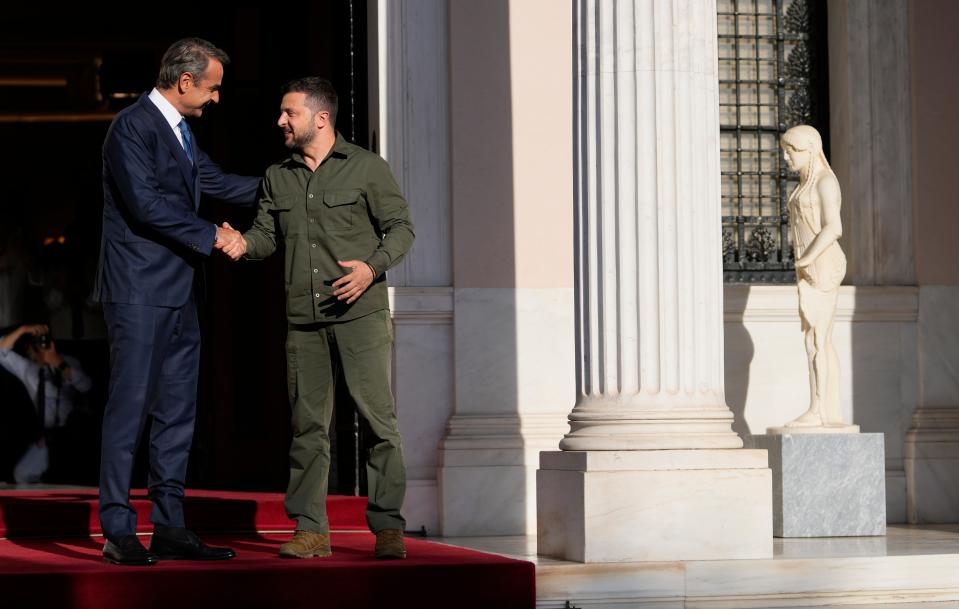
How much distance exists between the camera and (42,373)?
1297cm

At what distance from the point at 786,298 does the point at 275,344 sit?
444 cm

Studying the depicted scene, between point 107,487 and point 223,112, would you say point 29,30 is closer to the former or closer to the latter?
point 223,112

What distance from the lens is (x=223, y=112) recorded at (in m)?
13.3

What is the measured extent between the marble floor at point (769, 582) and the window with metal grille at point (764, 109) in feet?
10.4

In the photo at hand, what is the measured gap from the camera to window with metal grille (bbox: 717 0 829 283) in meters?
10.8

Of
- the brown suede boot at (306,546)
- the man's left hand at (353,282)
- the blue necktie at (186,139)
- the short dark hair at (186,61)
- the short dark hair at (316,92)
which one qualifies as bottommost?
the brown suede boot at (306,546)

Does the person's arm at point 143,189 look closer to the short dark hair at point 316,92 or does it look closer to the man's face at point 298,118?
the man's face at point 298,118

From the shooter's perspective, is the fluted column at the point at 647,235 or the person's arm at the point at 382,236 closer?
the person's arm at the point at 382,236

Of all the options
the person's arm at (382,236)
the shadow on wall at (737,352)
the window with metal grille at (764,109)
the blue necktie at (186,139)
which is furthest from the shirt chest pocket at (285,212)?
the window with metal grille at (764,109)

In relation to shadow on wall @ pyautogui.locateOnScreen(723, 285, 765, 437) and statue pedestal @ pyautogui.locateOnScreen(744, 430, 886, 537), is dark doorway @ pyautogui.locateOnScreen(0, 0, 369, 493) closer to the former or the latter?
shadow on wall @ pyautogui.locateOnScreen(723, 285, 765, 437)

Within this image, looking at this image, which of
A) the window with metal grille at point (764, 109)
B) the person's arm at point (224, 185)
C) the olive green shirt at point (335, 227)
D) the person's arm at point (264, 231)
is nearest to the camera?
the olive green shirt at point (335, 227)

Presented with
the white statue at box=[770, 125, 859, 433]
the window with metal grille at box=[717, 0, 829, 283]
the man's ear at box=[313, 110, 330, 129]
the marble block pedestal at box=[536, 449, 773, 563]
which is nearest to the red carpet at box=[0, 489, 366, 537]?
the marble block pedestal at box=[536, 449, 773, 563]

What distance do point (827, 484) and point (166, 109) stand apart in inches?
181

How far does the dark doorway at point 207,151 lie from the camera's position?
39.3 feet
